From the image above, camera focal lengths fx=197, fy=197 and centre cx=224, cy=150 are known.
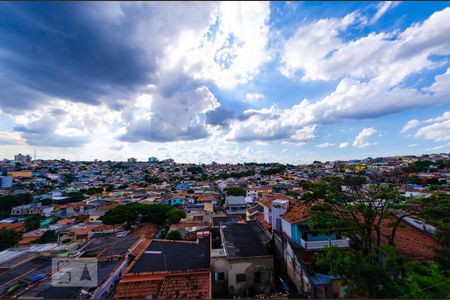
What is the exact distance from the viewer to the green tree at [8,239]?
17234 mm

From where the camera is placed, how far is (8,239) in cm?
1755

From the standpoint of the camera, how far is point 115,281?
9180mm

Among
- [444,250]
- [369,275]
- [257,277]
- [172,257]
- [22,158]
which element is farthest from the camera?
[22,158]

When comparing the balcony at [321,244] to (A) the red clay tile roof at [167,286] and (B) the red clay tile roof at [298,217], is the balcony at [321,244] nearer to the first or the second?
(B) the red clay tile roof at [298,217]

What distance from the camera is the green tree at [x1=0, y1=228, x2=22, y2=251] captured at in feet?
56.5

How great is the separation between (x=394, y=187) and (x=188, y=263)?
10.5 metres

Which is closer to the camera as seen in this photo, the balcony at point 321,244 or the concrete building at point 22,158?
the balcony at point 321,244

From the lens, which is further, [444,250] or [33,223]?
[33,223]

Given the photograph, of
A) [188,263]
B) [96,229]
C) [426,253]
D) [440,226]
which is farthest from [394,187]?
[96,229]

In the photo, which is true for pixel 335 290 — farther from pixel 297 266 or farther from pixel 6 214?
pixel 6 214

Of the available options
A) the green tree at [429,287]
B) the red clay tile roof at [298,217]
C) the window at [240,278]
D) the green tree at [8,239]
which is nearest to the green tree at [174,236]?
the window at [240,278]

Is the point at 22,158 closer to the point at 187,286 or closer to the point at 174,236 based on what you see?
the point at 174,236

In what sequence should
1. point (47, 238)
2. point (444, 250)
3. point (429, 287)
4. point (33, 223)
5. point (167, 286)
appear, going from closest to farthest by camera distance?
point (429, 287) → point (444, 250) → point (167, 286) → point (47, 238) → point (33, 223)

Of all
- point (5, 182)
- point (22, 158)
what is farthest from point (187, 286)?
point (22, 158)
